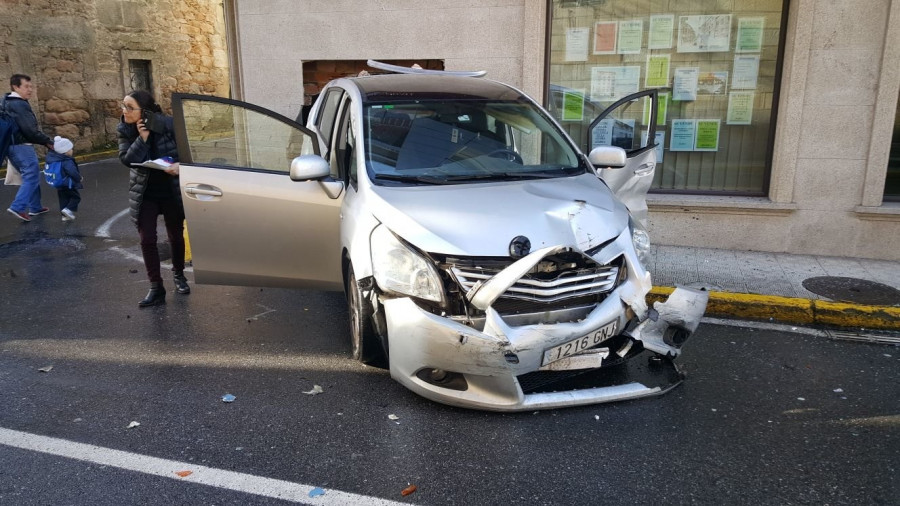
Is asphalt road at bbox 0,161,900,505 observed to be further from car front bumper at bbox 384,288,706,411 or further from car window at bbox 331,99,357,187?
car window at bbox 331,99,357,187

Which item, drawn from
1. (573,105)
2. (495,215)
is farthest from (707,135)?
(495,215)

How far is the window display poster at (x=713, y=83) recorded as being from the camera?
7621 mm

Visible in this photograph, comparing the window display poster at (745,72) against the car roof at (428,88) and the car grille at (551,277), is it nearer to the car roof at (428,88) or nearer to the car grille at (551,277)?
the car roof at (428,88)

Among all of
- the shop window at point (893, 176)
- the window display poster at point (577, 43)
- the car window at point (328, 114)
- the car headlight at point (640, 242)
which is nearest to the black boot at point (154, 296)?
the car window at point (328, 114)

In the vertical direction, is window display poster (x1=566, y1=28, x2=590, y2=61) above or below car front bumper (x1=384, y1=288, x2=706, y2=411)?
above

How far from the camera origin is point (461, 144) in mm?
4805

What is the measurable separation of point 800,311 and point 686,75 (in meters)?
3.22

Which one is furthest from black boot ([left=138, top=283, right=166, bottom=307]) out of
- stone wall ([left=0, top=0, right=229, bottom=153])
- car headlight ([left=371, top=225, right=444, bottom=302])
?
stone wall ([left=0, top=0, right=229, bottom=153])

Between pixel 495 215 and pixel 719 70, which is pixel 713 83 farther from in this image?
pixel 495 215

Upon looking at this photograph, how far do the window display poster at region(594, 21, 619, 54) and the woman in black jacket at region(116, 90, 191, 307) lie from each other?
4.66 metres

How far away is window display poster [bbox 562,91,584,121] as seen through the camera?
810 centimetres

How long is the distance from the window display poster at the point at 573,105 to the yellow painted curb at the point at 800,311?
3066 mm

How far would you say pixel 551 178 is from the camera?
15.1ft

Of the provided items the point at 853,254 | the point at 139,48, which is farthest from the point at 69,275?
the point at 139,48
